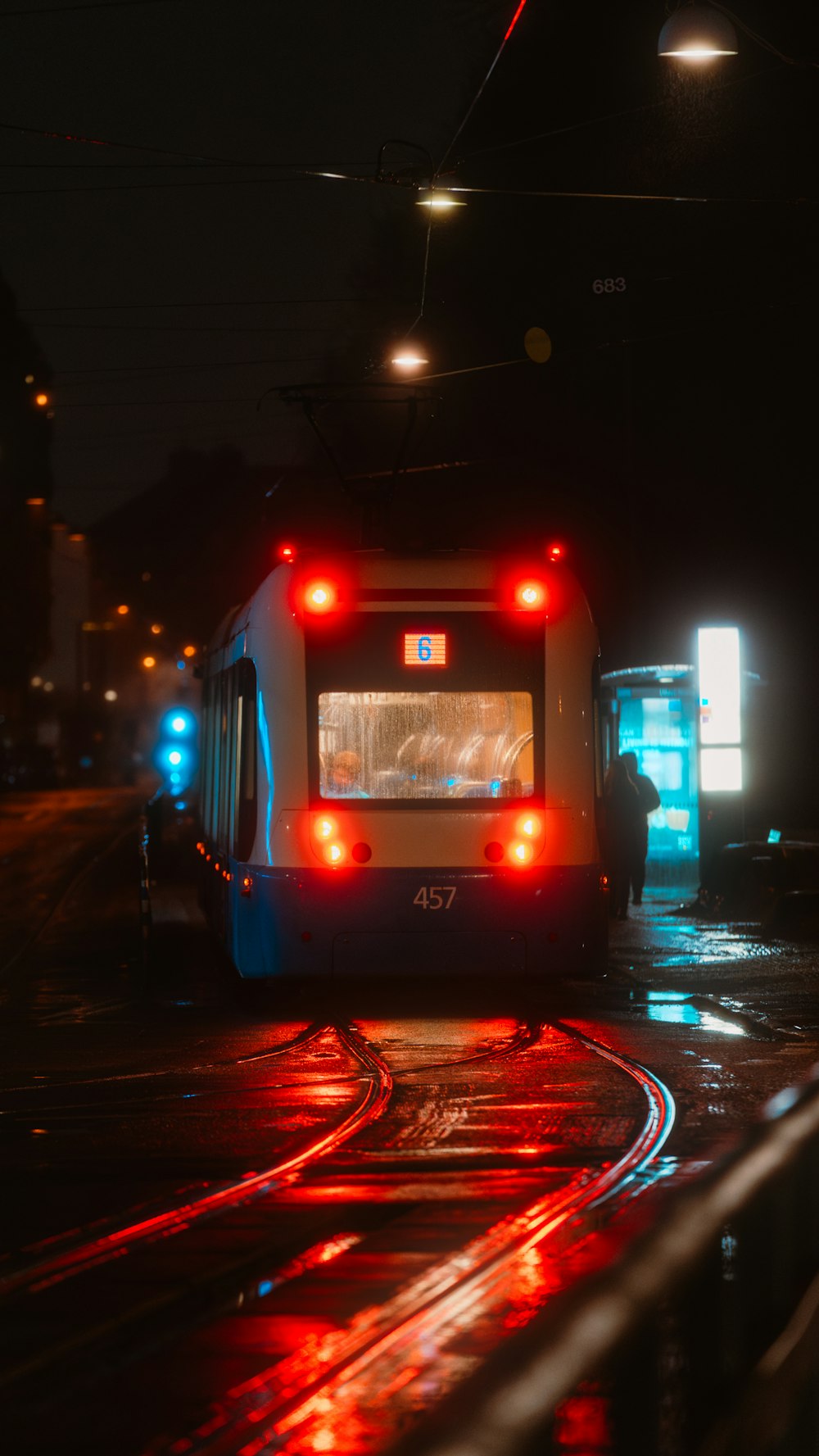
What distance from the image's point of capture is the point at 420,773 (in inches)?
527

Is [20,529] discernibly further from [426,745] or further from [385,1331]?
[385,1331]

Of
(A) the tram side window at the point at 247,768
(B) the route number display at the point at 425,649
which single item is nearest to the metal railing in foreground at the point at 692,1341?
(B) the route number display at the point at 425,649

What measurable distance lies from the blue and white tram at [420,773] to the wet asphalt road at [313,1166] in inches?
23.1

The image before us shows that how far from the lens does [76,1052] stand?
458 inches

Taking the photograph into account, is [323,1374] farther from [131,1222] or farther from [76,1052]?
[76,1052]

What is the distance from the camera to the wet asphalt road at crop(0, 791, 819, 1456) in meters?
5.08

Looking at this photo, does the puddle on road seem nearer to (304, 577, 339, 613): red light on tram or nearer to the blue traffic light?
(304, 577, 339, 613): red light on tram

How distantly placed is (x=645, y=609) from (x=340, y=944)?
45.4 feet

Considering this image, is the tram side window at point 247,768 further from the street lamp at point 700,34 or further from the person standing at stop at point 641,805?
the person standing at stop at point 641,805

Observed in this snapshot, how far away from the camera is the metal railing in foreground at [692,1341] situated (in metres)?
2.24

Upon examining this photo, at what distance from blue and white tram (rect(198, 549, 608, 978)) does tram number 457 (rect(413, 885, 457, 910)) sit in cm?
1

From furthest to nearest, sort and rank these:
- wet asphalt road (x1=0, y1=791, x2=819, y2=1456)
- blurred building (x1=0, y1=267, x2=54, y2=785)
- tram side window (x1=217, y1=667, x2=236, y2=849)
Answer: blurred building (x1=0, y1=267, x2=54, y2=785) → tram side window (x1=217, y1=667, x2=236, y2=849) → wet asphalt road (x1=0, y1=791, x2=819, y2=1456)

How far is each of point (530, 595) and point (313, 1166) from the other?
6213 millimetres

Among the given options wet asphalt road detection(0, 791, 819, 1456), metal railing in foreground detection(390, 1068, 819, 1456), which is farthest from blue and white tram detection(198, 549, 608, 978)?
metal railing in foreground detection(390, 1068, 819, 1456)
